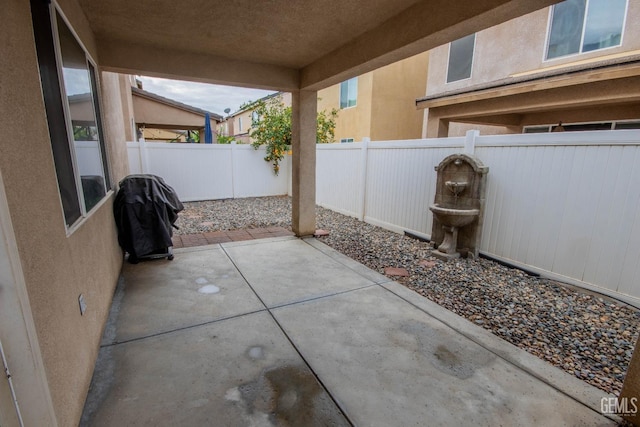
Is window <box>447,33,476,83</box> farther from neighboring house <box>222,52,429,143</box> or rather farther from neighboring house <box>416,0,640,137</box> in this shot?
neighboring house <box>222,52,429,143</box>

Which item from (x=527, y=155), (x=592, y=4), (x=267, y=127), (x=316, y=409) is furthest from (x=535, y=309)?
(x=267, y=127)

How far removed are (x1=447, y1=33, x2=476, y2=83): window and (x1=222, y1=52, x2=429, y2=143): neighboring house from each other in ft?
7.83

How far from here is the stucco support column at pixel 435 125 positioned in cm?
714

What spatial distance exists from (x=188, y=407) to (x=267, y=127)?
8.67 meters

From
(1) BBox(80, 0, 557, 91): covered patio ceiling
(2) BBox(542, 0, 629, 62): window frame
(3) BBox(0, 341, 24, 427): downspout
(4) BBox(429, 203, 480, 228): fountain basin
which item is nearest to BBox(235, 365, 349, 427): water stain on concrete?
(3) BBox(0, 341, 24, 427): downspout

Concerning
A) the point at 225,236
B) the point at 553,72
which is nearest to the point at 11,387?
the point at 225,236

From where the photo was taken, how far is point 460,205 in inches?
179

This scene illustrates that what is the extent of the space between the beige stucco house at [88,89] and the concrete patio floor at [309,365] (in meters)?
0.28

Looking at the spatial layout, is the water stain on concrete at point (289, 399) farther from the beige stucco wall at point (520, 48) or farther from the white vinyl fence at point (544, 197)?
the beige stucco wall at point (520, 48)

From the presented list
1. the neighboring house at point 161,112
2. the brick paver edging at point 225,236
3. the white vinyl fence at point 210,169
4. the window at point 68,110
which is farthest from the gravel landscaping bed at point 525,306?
the neighboring house at point 161,112

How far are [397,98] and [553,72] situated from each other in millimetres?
6817

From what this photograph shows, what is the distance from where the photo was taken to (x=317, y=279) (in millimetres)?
3775

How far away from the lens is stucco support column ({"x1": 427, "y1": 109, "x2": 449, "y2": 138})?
7141 millimetres

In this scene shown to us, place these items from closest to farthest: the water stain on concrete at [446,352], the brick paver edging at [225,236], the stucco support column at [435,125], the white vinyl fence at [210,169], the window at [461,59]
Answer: the water stain on concrete at [446,352]
the brick paver edging at [225,236]
the stucco support column at [435,125]
the white vinyl fence at [210,169]
the window at [461,59]
